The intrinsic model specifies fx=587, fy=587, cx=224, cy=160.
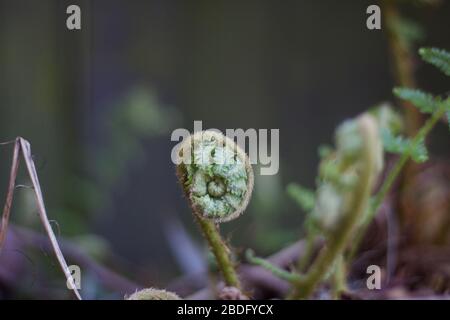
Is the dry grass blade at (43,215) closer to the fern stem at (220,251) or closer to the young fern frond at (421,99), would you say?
the fern stem at (220,251)

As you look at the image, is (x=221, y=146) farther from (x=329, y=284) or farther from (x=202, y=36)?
(x=202, y=36)

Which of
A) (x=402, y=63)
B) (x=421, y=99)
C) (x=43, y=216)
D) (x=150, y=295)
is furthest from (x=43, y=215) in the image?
(x=402, y=63)

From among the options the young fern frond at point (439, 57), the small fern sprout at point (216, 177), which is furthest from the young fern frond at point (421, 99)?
the small fern sprout at point (216, 177)

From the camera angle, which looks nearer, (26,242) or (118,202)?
(26,242)

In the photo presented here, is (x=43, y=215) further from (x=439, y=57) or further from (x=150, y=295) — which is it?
(x=439, y=57)

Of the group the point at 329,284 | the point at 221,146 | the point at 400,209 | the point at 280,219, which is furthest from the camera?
the point at 280,219

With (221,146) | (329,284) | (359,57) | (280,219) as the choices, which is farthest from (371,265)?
(359,57)
